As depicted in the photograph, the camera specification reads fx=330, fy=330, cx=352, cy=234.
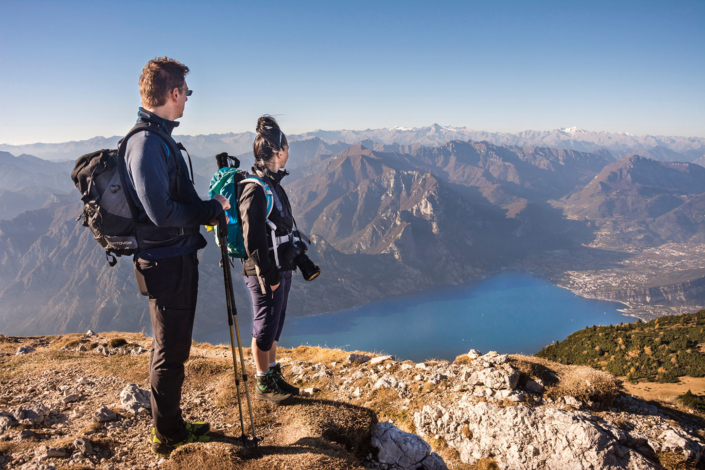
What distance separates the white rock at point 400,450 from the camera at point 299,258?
106 inches

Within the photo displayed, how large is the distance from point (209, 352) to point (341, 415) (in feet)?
30.4

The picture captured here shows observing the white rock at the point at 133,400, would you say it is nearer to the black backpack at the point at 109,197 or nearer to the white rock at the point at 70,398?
the white rock at the point at 70,398

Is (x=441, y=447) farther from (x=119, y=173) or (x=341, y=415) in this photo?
(x=119, y=173)

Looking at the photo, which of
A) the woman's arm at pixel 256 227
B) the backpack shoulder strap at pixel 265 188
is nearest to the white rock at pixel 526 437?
the woman's arm at pixel 256 227

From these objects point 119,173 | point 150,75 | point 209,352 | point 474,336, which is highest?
point 150,75

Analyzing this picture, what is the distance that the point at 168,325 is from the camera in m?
3.90

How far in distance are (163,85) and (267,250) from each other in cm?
240

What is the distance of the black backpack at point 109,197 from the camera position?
11.5 feet

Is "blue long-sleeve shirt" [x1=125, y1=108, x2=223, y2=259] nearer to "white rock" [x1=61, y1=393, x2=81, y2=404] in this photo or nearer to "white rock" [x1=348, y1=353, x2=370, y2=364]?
"white rock" [x1=61, y1=393, x2=81, y2=404]

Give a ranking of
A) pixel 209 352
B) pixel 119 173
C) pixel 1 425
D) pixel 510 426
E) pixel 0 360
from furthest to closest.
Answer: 1. pixel 209 352
2. pixel 0 360
3. pixel 510 426
4. pixel 1 425
5. pixel 119 173

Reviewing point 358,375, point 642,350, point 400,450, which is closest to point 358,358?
point 358,375

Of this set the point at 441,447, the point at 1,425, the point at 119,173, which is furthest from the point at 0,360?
the point at 441,447

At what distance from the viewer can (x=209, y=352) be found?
12.6 meters

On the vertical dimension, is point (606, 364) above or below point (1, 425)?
below
